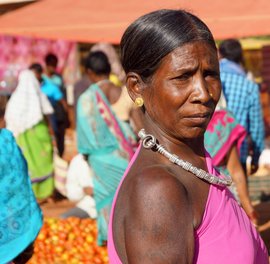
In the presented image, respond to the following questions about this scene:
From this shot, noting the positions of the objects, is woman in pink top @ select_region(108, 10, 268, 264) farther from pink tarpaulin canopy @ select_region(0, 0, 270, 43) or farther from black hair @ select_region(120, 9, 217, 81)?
pink tarpaulin canopy @ select_region(0, 0, 270, 43)

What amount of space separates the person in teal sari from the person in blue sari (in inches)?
77.2

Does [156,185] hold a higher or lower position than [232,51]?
higher

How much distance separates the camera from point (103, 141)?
622 cm

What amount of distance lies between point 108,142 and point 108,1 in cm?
120

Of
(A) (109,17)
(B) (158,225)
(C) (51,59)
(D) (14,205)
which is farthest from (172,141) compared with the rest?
(C) (51,59)

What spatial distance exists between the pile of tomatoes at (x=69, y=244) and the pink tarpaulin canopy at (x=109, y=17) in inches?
70.7

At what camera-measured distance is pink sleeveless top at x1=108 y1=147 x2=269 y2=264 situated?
173cm

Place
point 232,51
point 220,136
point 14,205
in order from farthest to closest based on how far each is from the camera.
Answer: point 232,51
point 220,136
point 14,205

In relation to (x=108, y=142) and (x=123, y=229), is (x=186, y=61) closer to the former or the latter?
(x=123, y=229)

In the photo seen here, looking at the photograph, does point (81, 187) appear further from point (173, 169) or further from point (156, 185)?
point (156, 185)

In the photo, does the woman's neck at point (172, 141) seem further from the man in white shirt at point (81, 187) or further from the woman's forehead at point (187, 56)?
the man in white shirt at point (81, 187)

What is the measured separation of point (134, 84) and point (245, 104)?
14.6 ft

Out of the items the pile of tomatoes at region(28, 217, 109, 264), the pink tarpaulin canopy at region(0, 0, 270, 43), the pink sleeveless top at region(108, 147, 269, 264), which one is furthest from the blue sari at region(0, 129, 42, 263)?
the pink sleeveless top at region(108, 147, 269, 264)

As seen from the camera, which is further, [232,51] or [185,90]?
[232,51]
